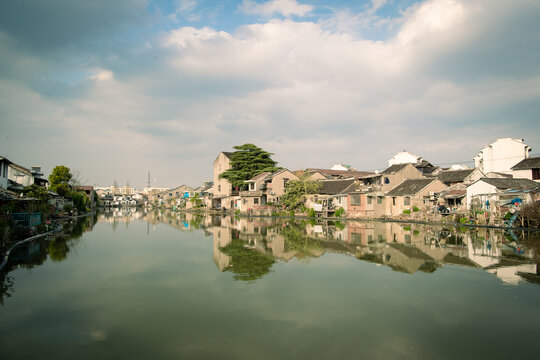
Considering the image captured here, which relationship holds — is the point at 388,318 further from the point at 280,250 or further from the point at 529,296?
the point at 280,250

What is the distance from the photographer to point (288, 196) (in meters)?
42.5

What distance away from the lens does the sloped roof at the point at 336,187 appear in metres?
39.7

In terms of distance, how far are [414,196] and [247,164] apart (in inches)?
1094

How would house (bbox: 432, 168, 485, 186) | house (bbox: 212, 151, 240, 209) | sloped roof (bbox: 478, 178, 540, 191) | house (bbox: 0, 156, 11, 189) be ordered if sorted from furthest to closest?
house (bbox: 212, 151, 240, 209) → house (bbox: 432, 168, 485, 186) → sloped roof (bbox: 478, 178, 540, 191) → house (bbox: 0, 156, 11, 189)

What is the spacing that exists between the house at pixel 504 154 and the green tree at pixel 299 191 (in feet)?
74.7

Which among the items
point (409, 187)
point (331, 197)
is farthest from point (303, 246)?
point (331, 197)

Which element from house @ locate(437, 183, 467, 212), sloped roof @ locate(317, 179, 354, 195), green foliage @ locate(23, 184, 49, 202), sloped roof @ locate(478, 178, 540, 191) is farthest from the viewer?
sloped roof @ locate(317, 179, 354, 195)

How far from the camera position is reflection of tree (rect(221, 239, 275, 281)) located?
10.5 meters

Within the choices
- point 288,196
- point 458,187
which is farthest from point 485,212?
point 288,196

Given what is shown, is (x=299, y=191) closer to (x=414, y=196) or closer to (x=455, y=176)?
(x=414, y=196)

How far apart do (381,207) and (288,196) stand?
457 inches

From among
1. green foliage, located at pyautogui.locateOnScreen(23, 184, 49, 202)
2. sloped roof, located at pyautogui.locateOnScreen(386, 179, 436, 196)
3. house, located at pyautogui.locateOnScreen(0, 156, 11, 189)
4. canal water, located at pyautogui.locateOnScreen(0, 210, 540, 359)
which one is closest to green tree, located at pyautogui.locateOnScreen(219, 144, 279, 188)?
sloped roof, located at pyautogui.locateOnScreen(386, 179, 436, 196)

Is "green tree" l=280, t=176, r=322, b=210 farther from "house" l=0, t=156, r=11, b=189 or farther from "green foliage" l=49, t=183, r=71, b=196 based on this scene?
"green foliage" l=49, t=183, r=71, b=196

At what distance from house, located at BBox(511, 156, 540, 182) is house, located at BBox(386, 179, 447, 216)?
768 centimetres
